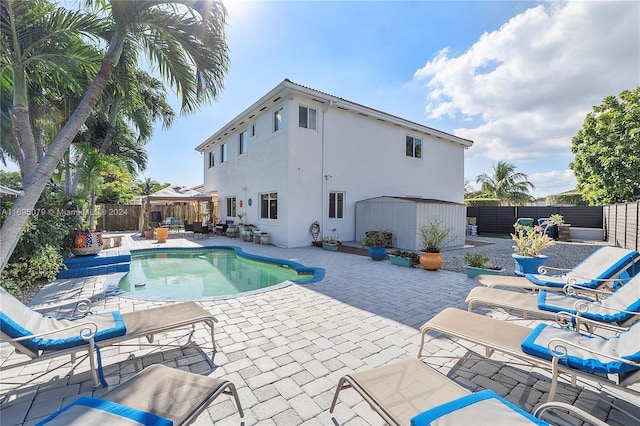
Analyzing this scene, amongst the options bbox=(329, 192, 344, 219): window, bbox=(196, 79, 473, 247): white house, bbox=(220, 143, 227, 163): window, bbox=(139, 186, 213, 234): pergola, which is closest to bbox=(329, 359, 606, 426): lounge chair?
bbox=(196, 79, 473, 247): white house

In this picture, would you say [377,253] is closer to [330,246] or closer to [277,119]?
[330,246]

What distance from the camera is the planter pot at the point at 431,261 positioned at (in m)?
7.24

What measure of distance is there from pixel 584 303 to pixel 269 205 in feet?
36.6

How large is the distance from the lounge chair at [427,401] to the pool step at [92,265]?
742 cm

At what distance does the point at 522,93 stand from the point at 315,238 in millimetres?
9586

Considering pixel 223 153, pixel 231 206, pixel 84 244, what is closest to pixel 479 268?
pixel 84 244

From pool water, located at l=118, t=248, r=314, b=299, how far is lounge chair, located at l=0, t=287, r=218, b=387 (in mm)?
2715

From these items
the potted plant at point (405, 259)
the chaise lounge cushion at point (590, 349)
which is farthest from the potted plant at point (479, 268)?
the chaise lounge cushion at point (590, 349)

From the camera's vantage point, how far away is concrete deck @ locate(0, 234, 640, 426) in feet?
7.45

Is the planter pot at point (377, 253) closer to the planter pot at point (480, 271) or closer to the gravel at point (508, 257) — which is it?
the gravel at point (508, 257)

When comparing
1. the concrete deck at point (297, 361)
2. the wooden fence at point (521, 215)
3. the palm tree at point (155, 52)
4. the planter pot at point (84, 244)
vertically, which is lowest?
the concrete deck at point (297, 361)

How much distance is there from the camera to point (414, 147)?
15867 mm

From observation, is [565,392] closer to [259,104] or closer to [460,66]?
[460,66]

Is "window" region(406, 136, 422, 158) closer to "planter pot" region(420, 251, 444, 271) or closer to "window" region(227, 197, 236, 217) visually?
"planter pot" region(420, 251, 444, 271)
